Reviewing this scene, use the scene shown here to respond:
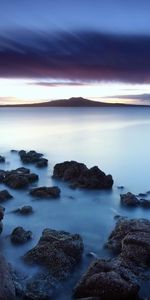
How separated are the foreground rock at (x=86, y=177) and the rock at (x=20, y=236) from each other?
24.4 feet

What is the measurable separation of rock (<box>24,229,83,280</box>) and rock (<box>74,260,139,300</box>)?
113 centimetres

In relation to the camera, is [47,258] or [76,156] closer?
[47,258]

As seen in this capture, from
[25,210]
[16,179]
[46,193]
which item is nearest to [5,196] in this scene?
[46,193]

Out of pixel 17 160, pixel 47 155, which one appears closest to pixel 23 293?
pixel 17 160

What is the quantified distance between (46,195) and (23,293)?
30.9 ft

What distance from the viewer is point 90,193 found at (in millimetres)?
20547

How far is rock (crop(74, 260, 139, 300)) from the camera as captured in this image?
976 cm

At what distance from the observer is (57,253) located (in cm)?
1202

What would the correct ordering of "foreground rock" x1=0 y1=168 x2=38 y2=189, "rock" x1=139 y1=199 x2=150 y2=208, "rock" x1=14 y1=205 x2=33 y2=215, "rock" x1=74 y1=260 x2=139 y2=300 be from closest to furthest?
"rock" x1=74 y1=260 x2=139 y2=300 → "rock" x1=14 y1=205 x2=33 y2=215 → "rock" x1=139 y1=199 x2=150 y2=208 → "foreground rock" x1=0 y1=168 x2=38 y2=189

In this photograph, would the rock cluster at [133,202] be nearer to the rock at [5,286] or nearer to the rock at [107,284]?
the rock at [107,284]

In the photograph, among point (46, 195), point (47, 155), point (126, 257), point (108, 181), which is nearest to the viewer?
point (126, 257)

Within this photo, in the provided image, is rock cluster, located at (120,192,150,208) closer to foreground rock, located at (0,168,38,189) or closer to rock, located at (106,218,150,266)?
rock, located at (106,218,150,266)

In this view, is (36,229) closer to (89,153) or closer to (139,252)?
(139,252)

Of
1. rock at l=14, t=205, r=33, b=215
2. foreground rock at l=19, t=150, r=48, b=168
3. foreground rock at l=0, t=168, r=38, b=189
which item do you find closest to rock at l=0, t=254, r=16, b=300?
rock at l=14, t=205, r=33, b=215
